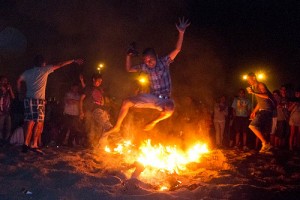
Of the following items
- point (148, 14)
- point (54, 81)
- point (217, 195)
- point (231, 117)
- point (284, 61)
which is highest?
point (148, 14)

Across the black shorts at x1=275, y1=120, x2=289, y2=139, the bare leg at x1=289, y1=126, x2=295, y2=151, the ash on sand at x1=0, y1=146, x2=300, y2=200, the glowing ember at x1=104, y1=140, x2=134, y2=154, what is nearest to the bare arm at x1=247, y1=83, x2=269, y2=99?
the ash on sand at x1=0, y1=146, x2=300, y2=200

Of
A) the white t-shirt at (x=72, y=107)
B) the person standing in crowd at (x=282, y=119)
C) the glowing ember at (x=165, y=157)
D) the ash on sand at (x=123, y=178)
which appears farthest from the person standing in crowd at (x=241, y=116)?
the white t-shirt at (x=72, y=107)

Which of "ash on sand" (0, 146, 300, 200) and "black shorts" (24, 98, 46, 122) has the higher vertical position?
"black shorts" (24, 98, 46, 122)

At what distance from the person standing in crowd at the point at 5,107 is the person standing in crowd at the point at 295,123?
7.90 meters

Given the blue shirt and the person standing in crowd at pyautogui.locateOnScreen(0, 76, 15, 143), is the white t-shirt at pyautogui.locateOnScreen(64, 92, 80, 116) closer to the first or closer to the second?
the person standing in crowd at pyautogui.locateOnScreen(0, 76, 15, 143)

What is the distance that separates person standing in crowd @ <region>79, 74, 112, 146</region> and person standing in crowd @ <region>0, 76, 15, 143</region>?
191 cm

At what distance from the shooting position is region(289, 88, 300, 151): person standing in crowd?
9609mm

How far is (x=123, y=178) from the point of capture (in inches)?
230

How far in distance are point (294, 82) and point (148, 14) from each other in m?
6.52

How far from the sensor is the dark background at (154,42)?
12000 mm

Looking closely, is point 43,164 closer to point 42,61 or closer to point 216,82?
point 42,61

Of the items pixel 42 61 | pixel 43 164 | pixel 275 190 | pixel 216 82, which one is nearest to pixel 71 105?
pixel 42 61

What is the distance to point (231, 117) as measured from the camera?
10867 mm

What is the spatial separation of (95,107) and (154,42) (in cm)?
626
